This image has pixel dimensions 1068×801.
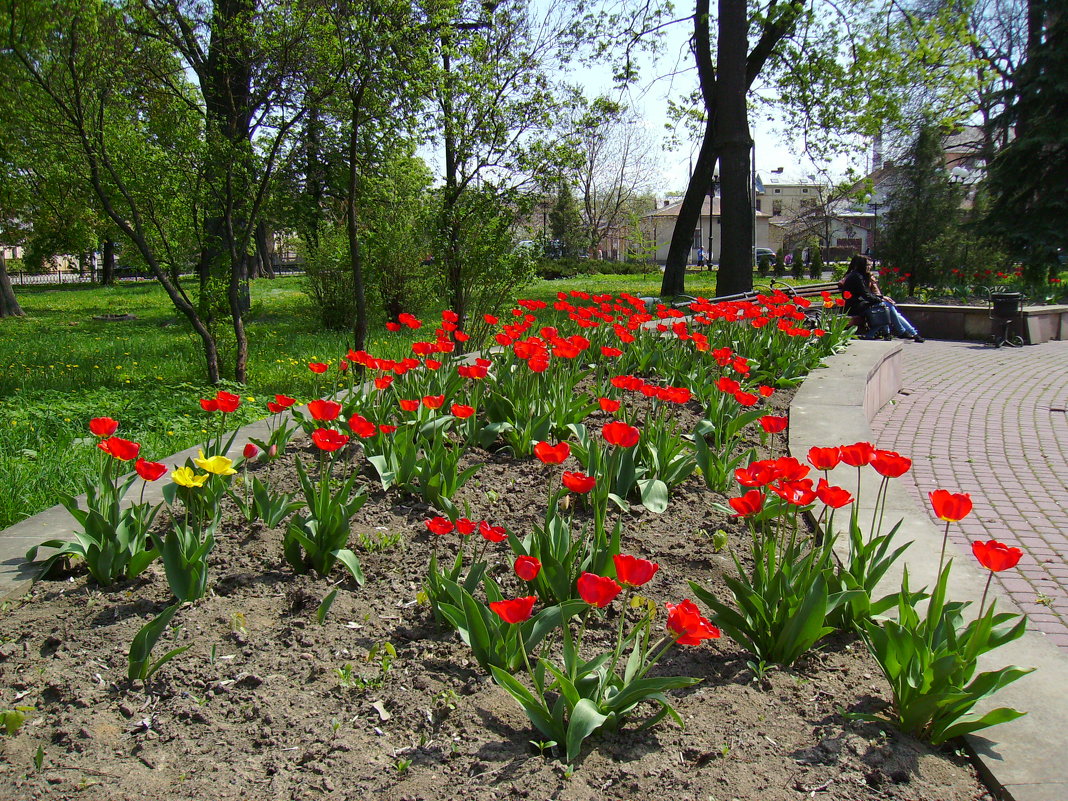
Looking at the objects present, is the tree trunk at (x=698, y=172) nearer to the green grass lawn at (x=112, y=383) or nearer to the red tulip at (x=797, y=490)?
the green grass lawn at (x=112, y=383)

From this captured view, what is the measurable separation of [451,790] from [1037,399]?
8.31 m

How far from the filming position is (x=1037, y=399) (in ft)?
26.2

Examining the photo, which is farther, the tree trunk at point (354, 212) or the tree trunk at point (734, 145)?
the tree trunk at point (734, 145)

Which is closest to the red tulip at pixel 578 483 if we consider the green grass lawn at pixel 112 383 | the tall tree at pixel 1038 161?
the green grass lawn at pixel 112 383

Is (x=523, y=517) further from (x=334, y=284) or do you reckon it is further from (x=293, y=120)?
(x=334, y=284)

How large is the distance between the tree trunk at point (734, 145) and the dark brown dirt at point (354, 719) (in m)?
11.5

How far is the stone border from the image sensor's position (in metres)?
1.72

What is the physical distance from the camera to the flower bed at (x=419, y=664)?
5.65 ft

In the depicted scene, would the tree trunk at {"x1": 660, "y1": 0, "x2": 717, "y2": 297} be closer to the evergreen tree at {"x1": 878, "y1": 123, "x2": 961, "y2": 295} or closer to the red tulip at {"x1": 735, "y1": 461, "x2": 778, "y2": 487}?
the evergreen tree at {"x1": 878, "y1": 123, "x2": 961, "y2": 295}

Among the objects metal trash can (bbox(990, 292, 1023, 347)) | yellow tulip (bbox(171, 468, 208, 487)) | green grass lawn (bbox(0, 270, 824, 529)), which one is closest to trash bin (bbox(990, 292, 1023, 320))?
metal trash can (bbox(990, 292, 1023, 347))

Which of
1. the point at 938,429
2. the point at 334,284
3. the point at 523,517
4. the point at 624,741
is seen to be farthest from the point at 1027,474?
the point at 334,284

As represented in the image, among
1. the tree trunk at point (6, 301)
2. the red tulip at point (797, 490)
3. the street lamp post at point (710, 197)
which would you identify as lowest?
the red tulip at point (797, 490)

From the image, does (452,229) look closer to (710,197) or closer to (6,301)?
(6,301)

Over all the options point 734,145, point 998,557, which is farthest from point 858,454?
point 734,145
